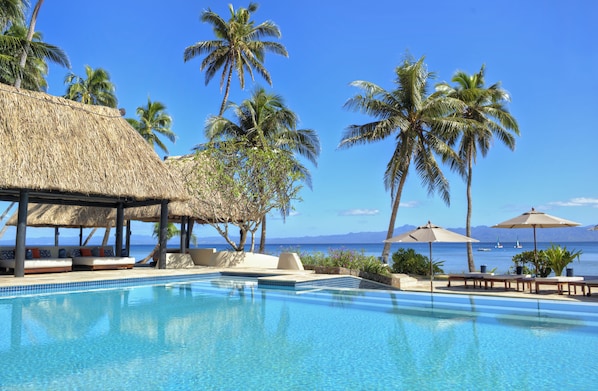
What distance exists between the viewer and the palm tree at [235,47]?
68.9 feet

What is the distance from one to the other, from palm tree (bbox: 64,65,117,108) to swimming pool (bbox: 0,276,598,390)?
689 inches

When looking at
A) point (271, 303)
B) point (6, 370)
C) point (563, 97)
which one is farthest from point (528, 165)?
point (6, 370)

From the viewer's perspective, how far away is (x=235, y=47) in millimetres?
20953

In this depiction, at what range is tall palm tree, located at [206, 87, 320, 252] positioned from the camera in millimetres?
19531

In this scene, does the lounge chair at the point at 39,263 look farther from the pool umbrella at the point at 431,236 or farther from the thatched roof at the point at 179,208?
the pool umbrella at the point at 431,236

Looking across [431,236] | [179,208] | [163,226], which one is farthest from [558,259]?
[179,208]

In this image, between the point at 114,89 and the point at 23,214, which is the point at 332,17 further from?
the point at 114,89

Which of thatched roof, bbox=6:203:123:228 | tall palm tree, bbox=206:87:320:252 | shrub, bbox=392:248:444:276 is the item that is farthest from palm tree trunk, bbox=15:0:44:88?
shrub, bbox=392:248:444:276

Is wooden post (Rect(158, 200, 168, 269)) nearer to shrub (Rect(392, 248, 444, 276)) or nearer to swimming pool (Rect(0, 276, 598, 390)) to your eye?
swimming pool (Rect(0, 276, 598, 390))

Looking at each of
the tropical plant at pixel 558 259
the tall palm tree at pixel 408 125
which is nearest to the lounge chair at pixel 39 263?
the tall palm tree at pixel 408 125

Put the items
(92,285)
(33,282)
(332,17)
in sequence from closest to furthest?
Answer: (33,282) < (92,285) < (332,17)

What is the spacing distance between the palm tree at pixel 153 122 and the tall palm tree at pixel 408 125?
12.0 m

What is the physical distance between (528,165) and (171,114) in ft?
83.8

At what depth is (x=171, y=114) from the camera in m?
26.2
